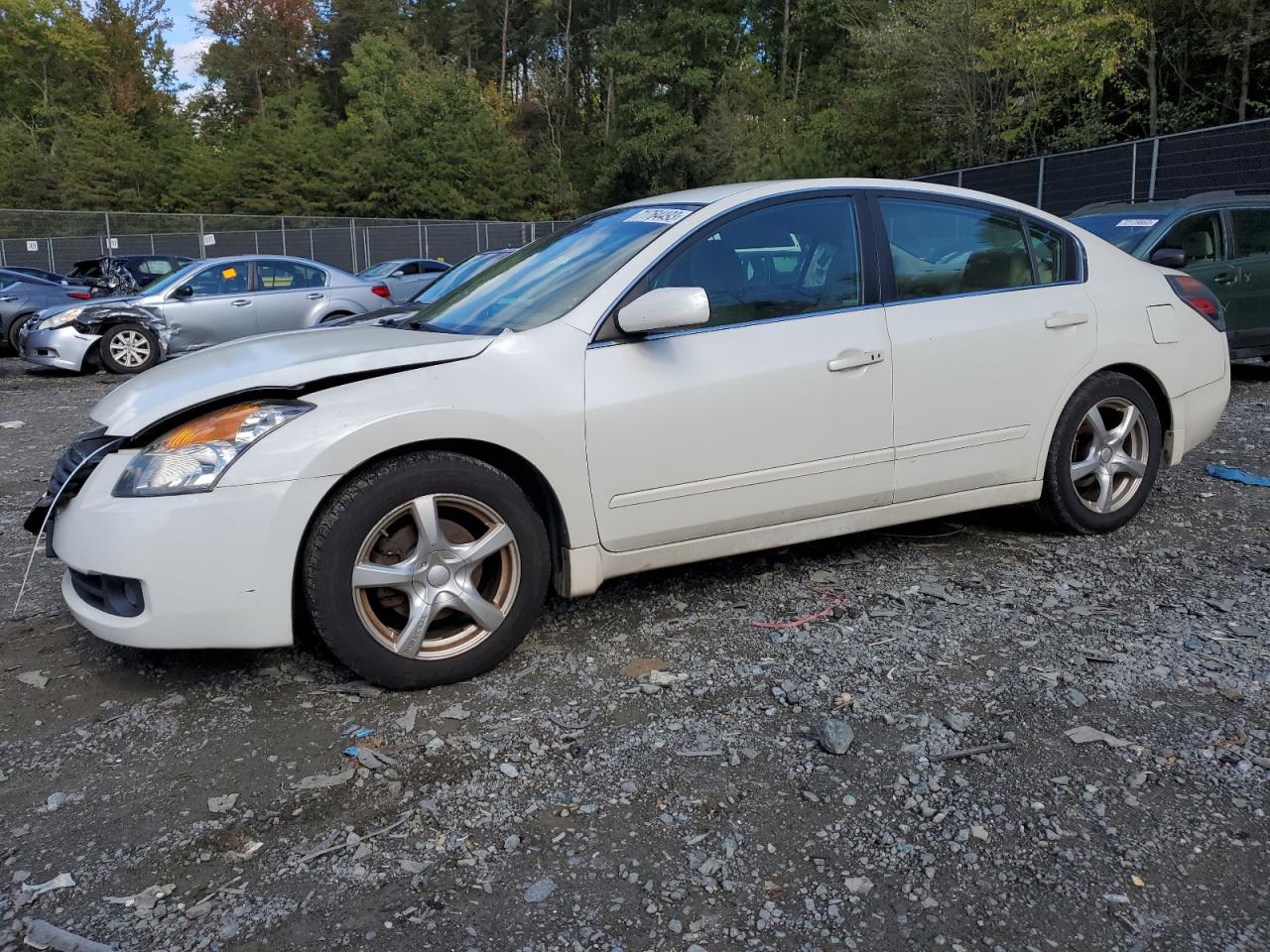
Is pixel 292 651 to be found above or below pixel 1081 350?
below

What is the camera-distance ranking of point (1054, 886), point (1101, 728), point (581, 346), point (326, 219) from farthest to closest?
point (326, 219), point (581, 346), point (1101, 728), point (1054, 886)

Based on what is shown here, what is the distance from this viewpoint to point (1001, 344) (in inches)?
160

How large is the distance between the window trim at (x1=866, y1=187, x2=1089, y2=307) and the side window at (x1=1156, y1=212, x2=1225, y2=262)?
4854 mm

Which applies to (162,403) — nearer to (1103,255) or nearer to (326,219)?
(1103,255)

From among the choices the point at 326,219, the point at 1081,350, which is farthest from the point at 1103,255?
the point at 326,219

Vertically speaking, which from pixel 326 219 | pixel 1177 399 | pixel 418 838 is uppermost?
pixel 326 219

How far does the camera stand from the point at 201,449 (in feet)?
9.78

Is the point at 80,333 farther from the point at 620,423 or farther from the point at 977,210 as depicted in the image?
the point at 977,210

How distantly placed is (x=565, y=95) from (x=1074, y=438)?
52.8m

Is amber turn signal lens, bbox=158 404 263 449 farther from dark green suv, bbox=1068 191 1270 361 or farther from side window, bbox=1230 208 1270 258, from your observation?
side window, bbox=1230 208 1270 258

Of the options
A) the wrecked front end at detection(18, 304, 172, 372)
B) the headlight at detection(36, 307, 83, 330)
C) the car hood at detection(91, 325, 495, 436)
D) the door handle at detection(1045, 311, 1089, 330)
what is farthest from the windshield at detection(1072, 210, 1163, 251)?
the headlight at detection(36, 307, 83, 330)

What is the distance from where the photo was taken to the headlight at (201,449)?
116 inches

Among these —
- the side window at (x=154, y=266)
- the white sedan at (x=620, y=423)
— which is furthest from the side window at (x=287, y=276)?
the white sedan at (x=620, y=423)

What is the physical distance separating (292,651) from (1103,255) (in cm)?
375
